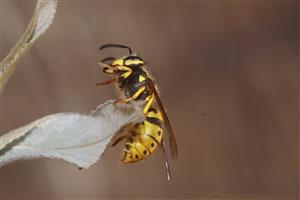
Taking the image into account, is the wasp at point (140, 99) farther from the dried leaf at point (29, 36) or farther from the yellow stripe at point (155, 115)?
the dried leaf at point (29, 36)

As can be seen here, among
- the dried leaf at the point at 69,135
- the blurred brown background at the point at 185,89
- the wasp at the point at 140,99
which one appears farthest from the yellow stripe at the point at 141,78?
the blurred brown background at the point at 185,89

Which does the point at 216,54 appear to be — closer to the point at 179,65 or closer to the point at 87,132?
the point at 179,65

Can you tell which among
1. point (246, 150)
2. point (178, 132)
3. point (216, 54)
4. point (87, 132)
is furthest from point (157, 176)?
point (87, 132)

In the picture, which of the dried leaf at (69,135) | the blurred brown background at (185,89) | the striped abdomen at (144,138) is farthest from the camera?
the blurred brown background at (185,89)

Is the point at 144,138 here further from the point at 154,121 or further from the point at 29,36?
the point at 29,36

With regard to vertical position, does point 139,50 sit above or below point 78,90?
above

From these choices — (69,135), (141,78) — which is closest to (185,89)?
(141,78)
